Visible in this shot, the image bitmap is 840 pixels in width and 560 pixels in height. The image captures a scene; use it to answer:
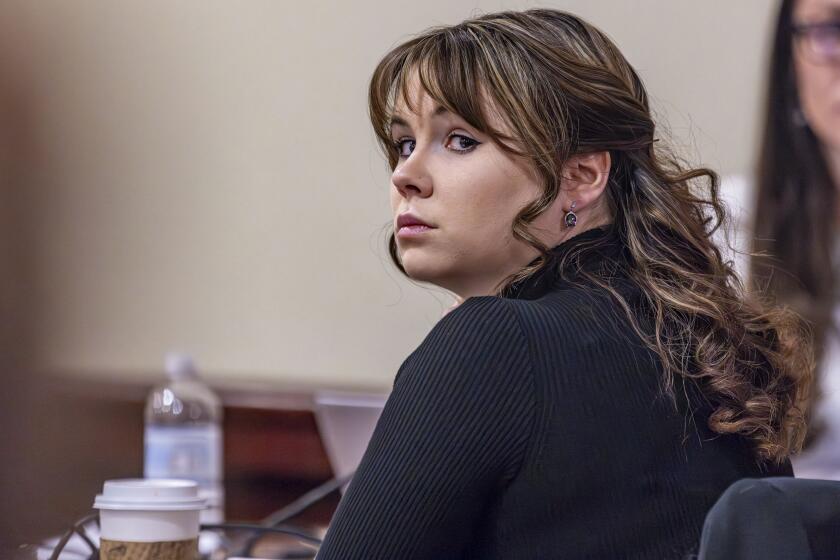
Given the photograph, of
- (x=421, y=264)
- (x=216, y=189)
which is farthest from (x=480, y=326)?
(x=216, y=189)

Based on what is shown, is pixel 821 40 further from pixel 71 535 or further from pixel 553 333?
pixel 71 535

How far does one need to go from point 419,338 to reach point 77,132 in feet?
3.78

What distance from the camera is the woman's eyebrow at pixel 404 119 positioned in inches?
40.3

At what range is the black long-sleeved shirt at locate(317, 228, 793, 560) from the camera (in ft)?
2.69

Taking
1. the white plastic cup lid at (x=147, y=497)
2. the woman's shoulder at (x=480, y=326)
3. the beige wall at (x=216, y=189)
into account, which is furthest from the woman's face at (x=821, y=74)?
the white plastic cup lid at (x=147, y=497)

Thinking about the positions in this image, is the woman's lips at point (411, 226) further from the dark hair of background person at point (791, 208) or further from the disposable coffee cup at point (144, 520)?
the dark hair of background person at point (791, 208)

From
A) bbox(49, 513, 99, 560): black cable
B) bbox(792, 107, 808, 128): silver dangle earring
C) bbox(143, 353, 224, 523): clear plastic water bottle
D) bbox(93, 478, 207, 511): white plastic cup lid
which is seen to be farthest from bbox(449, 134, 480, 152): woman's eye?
bbox(792, 107, 808, 128): silver dangle earring

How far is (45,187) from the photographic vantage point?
2.89 metres

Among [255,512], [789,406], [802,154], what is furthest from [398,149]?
[255,512]

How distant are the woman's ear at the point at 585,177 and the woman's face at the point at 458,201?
27mm

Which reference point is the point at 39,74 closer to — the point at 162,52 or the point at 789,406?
the point at 162,52

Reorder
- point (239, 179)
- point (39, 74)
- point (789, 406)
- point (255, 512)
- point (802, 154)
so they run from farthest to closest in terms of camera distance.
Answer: point (39, 74) < point (239, 179) < point (255, 512) < point (802, 154) < point (789, 406)

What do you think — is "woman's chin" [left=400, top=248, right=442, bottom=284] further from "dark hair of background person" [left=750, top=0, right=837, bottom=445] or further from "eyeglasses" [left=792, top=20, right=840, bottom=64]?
"eyeglasses" [left=792, top=20, right=840, bottom=64]

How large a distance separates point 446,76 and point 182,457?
1159 mm
